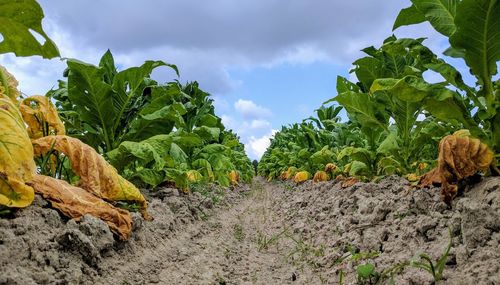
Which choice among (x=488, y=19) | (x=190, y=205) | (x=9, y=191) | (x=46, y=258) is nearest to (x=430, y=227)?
(x=488, y=19)

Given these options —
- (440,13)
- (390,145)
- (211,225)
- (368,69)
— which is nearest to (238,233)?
(211,225)

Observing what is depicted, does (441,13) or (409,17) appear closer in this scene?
(441,13)

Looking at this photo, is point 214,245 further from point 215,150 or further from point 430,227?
point 215,150

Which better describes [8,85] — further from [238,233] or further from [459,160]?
[459,160]

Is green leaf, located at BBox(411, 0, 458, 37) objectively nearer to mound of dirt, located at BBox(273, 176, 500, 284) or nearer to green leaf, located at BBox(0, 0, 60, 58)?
mound of dirt, located at BBox(273, 176, 500, 284)

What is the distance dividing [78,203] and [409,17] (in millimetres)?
3085

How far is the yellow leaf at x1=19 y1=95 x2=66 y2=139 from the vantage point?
334 cm

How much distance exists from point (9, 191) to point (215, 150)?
6118 mm

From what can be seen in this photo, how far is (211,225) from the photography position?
5.68m

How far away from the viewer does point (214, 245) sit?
14.7ft

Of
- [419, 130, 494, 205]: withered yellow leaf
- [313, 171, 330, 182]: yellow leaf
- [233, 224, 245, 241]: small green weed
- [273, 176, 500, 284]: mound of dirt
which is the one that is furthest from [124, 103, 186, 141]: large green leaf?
[313, 171, 330, 182]: yellow leaf

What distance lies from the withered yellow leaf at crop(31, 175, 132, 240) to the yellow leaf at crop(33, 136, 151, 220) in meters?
0.10

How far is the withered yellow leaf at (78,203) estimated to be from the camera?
117 inches

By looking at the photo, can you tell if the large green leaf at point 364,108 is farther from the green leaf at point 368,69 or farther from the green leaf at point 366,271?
the green leaf at point 366,271
